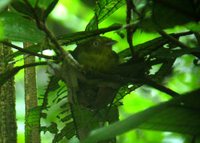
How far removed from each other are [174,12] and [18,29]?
10.2 inches

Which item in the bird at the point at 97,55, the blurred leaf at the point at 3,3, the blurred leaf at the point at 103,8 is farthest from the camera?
the blurred leaf at the point at 103,8

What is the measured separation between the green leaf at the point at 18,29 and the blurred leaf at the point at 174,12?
21cm

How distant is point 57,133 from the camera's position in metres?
1.00

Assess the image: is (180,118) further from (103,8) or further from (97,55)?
(103,8)

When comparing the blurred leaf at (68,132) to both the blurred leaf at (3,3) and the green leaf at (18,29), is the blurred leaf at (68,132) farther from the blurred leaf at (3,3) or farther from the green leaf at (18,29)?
the blurred leaf at (3,3)

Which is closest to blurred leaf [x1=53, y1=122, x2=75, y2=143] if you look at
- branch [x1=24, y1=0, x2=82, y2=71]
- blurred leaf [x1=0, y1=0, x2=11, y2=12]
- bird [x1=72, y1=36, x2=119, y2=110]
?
bird [x1=72, y1=36, x2=119, y2=110]

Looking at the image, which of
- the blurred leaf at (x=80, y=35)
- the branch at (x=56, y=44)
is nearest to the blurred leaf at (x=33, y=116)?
the blurred leaf at (x=80, y=35)

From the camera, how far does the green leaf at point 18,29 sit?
28.6 inches

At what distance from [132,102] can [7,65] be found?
253 mm

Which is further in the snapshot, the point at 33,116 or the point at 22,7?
the point at 33,116

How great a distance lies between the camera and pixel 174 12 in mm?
609

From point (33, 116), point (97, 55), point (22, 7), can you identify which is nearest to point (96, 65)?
point (97, 55)

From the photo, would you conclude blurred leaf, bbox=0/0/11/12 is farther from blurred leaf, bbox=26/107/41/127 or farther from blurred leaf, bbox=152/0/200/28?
blurred leaf, bbox=26/107/41/127

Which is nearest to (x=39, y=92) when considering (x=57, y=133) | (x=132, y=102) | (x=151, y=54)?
(x=57, y=133)
